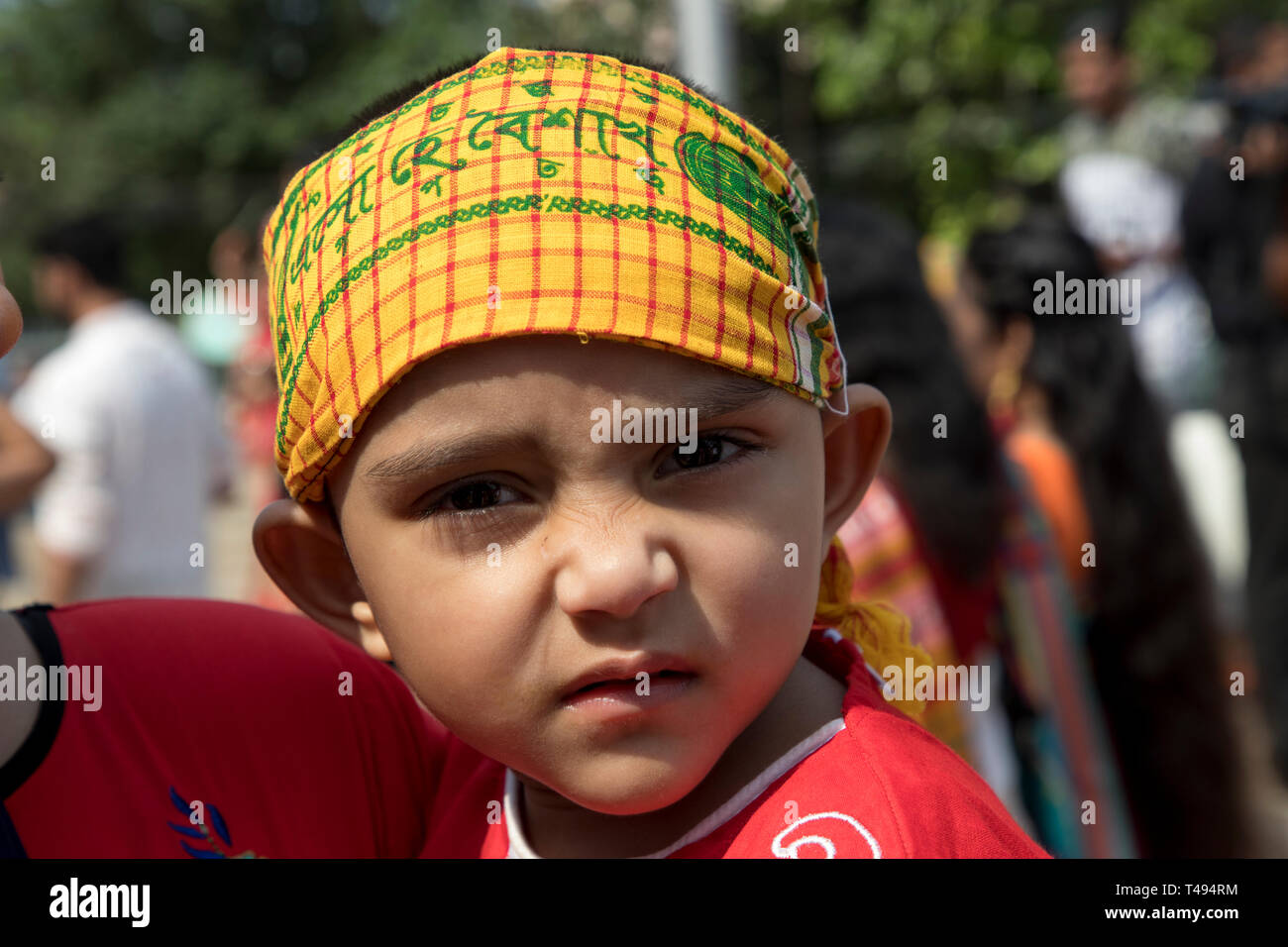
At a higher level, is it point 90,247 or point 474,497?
point 90,247

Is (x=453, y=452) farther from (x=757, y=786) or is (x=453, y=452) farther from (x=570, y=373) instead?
(x=757, y=786)

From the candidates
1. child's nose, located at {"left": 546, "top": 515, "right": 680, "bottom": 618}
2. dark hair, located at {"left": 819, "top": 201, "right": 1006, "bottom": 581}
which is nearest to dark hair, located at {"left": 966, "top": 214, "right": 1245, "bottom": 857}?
dark hair, located at {"left": 819, "top": 201, "right": 1006, "bottom": 581}

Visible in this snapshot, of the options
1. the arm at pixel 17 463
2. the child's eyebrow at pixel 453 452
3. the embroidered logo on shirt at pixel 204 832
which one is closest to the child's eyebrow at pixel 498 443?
the child's eyebrow at pixel 453 452

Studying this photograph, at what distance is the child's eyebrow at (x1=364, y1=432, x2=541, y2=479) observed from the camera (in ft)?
4.12

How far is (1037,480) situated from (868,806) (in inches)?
104

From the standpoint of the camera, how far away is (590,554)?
122 centimetres

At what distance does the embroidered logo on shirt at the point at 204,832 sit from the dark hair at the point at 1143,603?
2.85 metres

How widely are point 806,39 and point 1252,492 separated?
37.9 feet

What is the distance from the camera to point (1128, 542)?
375cm

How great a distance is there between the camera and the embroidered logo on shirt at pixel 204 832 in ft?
4.76

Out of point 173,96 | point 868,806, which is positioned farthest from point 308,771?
point 173,96

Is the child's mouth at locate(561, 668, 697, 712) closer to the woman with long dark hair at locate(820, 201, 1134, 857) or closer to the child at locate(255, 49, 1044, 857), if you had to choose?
the child at locate(255, 49, 1044, 857)

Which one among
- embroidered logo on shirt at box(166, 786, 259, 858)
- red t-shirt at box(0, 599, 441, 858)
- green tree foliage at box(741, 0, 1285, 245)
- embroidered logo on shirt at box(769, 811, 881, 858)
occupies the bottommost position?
embroidered logo on shirt at box(769, 811, 881, 858)
